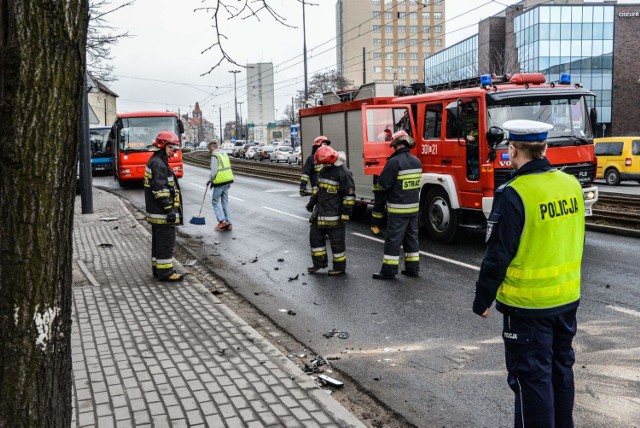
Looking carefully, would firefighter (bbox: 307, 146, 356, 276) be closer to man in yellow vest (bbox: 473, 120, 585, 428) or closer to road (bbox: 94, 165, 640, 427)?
road (bbox: 94, 165, 640, 427)

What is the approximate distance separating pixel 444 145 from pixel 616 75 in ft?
179

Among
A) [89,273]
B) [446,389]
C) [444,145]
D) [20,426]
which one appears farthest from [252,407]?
[444,145]

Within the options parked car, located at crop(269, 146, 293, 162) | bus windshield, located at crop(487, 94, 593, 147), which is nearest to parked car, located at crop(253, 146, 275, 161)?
parked car, located at crop(269, 146, 293, 162)

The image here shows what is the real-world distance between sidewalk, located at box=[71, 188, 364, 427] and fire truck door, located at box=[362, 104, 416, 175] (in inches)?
207

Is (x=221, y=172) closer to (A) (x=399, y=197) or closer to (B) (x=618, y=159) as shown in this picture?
(A) (x=399, y=197)

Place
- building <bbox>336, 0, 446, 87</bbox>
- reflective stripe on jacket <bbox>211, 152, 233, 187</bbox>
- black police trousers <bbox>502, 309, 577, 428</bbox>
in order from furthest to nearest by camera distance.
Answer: building <bbox>336, 0, 446, 87</bbox>, reflective stripe on jacket <bbox>211, 152, 233, 187</bbox>, black police trousers <bbox>502, 309, 577, 428</bbox>

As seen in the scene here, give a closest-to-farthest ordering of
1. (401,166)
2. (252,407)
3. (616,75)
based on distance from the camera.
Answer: (252,407) < (401,166) < (616,75)

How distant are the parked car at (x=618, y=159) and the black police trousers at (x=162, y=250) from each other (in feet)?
65.1

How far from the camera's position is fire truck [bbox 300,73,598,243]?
33.4 ft

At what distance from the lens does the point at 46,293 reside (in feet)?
8.82

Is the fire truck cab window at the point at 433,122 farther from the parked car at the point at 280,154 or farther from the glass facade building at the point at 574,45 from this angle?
the glass facade building at the point at 574,45

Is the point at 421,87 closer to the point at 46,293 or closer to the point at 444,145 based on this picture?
the point at 444,145

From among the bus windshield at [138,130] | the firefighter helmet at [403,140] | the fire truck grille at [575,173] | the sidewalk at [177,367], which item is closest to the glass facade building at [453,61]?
the bus windshield at [138,130]

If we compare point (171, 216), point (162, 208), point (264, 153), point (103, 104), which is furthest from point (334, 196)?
point (103, 104)
